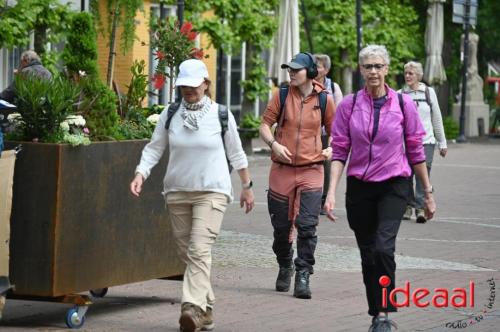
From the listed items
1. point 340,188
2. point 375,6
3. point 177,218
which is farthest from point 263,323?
point 375,6

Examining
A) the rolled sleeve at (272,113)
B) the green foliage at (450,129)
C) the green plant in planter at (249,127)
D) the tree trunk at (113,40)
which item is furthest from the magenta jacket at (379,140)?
the green foliage at (450,129)

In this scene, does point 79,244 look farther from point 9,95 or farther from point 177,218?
point 9,95

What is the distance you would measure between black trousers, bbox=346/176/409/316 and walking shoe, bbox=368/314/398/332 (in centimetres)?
6

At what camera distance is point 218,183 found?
9109mm

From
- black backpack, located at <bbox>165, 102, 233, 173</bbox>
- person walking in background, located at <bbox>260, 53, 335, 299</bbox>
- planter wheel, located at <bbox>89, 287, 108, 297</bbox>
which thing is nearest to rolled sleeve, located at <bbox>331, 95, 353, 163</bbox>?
black backpack, located at <bbox>165, 102, 233, 173</bbox>

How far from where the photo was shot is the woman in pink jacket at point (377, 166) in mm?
8773

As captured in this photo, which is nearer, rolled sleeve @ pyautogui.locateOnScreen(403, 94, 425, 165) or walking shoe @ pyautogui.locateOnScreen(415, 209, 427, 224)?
rolled sleeve @ pyautogui.locateOnScreen(403, 94, 425, 165)

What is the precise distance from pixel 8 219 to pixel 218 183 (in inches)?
55.1

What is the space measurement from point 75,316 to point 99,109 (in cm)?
147

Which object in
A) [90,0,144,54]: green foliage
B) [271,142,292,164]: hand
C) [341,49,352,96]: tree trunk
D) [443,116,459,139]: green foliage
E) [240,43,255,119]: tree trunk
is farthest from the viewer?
[443,116,459,139]: green foliage

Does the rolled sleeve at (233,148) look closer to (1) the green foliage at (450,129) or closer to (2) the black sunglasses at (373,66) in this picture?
(2) the black sunglasses at (373,66)

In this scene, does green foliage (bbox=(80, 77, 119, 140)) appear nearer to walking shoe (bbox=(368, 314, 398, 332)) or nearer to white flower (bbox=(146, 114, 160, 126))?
white flower (bbox=(146, 114, 160, 126))

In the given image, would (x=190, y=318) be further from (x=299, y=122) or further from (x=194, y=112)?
(x=299, y=122)

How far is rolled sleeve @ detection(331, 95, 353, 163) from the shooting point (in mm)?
8992
